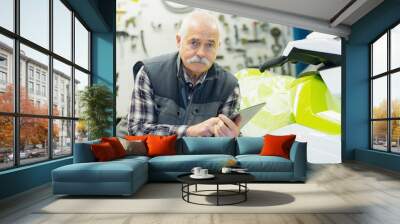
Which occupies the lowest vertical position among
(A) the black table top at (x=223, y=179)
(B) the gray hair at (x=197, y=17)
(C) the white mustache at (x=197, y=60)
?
(A) the black table top at (x=223, y=179)

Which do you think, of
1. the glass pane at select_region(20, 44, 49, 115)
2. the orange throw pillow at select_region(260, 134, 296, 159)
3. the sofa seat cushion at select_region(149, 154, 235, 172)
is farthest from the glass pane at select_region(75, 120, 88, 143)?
the orange throw pillow at select_region(260, 134, 296, 159)

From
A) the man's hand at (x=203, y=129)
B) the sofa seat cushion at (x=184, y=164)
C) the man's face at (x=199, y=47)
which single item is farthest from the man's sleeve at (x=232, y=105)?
the sofa seat cushion at (x=184, y=164)

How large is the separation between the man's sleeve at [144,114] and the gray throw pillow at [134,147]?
5.86 ft

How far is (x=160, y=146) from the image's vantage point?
21.8ft

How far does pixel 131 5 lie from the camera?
29.5ft

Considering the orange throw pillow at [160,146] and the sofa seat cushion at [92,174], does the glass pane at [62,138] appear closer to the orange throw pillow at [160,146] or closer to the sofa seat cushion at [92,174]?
the orange throw pillow at [160,146]

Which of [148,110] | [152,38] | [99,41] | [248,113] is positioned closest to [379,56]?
[248,113]

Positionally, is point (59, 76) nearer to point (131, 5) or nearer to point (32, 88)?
point (32, 88)

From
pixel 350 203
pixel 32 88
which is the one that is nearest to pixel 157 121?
pixel 32 88

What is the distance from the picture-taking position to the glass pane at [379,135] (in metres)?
8.36

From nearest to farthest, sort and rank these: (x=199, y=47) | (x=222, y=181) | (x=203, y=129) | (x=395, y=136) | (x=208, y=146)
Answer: (x=222, y=181) → (x=208, y=146) → (x=395, y=136) → (x=203, y=129) → (x=199, y=47)

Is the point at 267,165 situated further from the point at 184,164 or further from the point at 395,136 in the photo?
the point at 395,136

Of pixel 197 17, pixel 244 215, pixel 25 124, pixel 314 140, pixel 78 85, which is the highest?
pixel 197 17

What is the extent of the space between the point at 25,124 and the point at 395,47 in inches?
280
